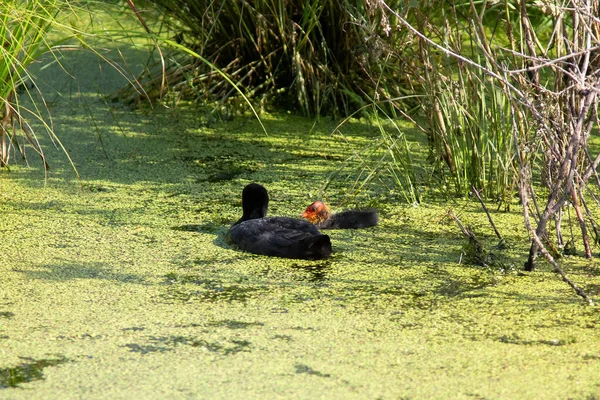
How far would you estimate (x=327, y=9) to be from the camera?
17.0ft

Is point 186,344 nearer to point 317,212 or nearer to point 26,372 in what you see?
point 26,372

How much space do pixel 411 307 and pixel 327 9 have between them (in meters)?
2.59

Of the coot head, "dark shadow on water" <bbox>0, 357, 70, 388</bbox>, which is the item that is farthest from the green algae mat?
the coot head

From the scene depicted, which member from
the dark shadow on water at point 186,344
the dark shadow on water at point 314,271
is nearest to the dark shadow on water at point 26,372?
the dark shadow on water at point 186,344

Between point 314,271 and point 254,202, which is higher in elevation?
point 254,202

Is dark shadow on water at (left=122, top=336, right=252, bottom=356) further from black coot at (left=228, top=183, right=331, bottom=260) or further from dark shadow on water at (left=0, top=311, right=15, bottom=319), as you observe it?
black coot at (left=228, top=183, right=331, bottom=260)

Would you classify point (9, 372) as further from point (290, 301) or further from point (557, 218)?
point (557, 218)

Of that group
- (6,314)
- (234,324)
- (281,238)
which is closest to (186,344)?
(234,324)

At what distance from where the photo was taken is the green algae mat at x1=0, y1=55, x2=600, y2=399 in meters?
2.50

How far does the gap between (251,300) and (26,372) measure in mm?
791

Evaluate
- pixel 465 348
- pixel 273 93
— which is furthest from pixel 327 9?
pixel 465 348

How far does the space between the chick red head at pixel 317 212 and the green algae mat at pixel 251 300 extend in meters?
0.08

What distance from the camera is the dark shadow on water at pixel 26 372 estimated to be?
2.47m

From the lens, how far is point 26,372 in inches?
99.6
